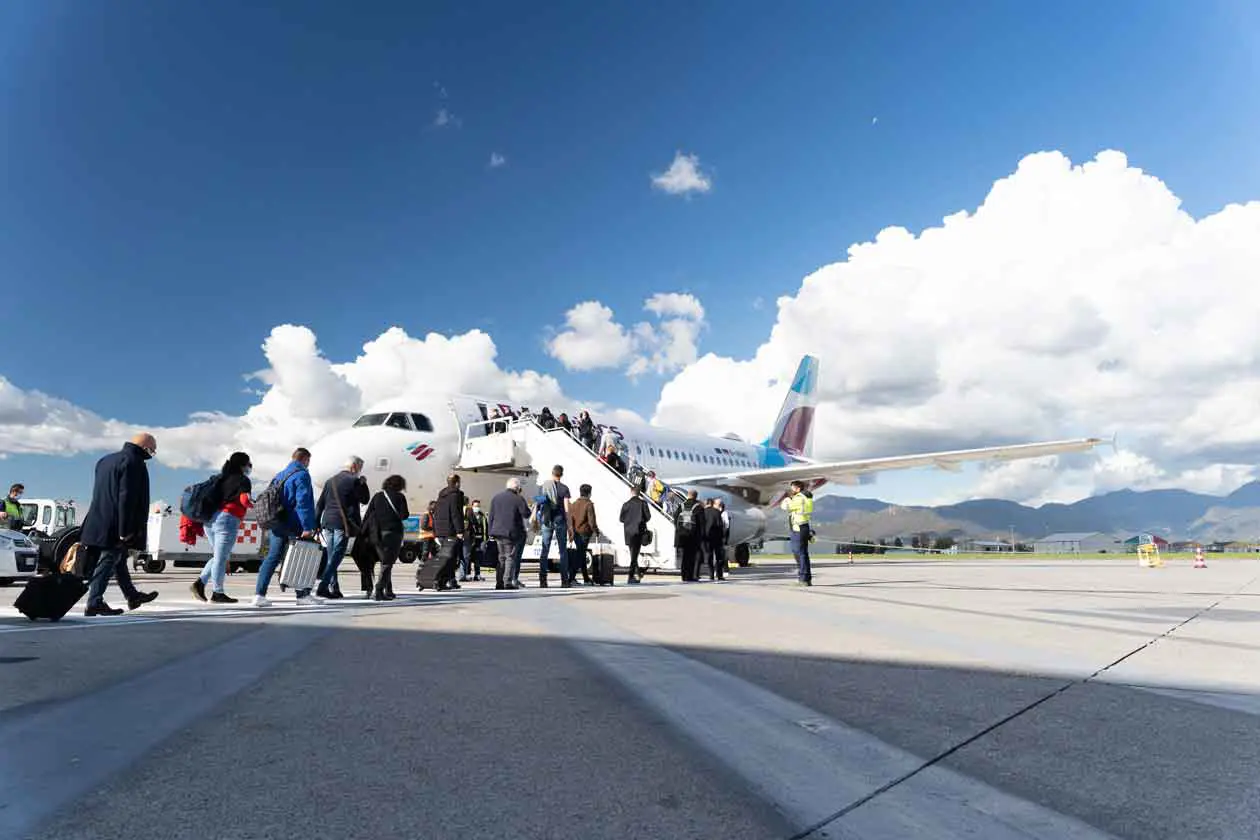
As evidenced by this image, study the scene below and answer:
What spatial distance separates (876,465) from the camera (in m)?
21.2

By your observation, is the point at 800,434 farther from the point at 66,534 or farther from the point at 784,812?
the point at 784,812

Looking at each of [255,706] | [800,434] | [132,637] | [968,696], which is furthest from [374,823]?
[800,434]

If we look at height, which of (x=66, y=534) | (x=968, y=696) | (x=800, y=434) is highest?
(x=800, y=434)

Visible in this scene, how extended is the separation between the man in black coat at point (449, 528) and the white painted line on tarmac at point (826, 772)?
712 cm

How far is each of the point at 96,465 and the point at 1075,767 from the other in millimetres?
7584

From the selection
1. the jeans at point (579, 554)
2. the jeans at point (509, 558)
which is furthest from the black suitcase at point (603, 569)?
the jeans at point (509, 558)

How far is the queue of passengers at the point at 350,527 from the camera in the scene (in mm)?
6801

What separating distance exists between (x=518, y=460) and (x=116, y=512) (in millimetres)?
11060

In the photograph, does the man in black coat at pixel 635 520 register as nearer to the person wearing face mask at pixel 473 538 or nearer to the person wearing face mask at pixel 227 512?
the person wearing face mask at pixel 473 538

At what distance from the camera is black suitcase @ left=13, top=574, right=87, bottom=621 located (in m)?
6.16

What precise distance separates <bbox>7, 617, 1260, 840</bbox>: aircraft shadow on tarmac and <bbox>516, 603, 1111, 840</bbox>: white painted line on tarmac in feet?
0.19

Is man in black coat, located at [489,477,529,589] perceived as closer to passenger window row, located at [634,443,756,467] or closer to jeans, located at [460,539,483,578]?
jeans, located at [460,539,483,578]

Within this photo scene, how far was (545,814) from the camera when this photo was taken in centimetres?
201

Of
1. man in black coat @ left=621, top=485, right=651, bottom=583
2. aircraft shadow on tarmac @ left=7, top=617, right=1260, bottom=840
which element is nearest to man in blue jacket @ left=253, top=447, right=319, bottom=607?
aircraft shadow on tarmac @ left=7, top=617, right=1260, bottom=840
